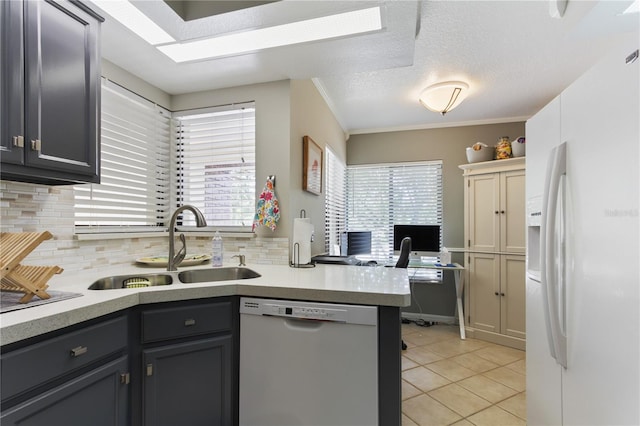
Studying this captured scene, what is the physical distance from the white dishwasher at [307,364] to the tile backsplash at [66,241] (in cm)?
77

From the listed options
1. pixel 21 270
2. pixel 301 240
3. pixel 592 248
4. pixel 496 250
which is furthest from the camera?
pixel 496 250

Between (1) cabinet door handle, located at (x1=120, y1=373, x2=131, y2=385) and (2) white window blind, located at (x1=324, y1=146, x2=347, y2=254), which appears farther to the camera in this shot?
(2) white window blind, located at (x1=324, y1=146, x2=347, y2=254)

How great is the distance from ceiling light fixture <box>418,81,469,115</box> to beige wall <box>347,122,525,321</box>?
3.61 ft

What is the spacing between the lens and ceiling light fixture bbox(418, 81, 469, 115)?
2.76 meters

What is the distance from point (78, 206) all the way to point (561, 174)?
251 cm

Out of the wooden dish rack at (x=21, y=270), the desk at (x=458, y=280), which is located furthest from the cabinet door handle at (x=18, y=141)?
the desk at (x=458, y=280)

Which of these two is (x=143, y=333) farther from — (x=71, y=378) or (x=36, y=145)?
(x=36, y=145)

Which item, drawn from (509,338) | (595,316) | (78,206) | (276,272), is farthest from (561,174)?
(509,338)

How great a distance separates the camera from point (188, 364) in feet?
4.90

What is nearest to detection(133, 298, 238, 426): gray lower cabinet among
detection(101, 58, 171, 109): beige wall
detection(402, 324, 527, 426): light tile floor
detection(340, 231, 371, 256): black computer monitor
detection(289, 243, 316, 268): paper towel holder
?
detection(289, 243, 316, 268): paper towel holder

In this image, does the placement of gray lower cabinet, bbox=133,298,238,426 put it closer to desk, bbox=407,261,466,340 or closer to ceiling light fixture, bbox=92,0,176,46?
ceiling light fixture, bbox=92,0,176,46

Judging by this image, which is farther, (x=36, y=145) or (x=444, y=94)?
(x=444, y=94)

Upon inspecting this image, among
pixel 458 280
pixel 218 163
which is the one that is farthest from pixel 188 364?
pixel 458 280

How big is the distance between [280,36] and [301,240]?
1.31 metres
